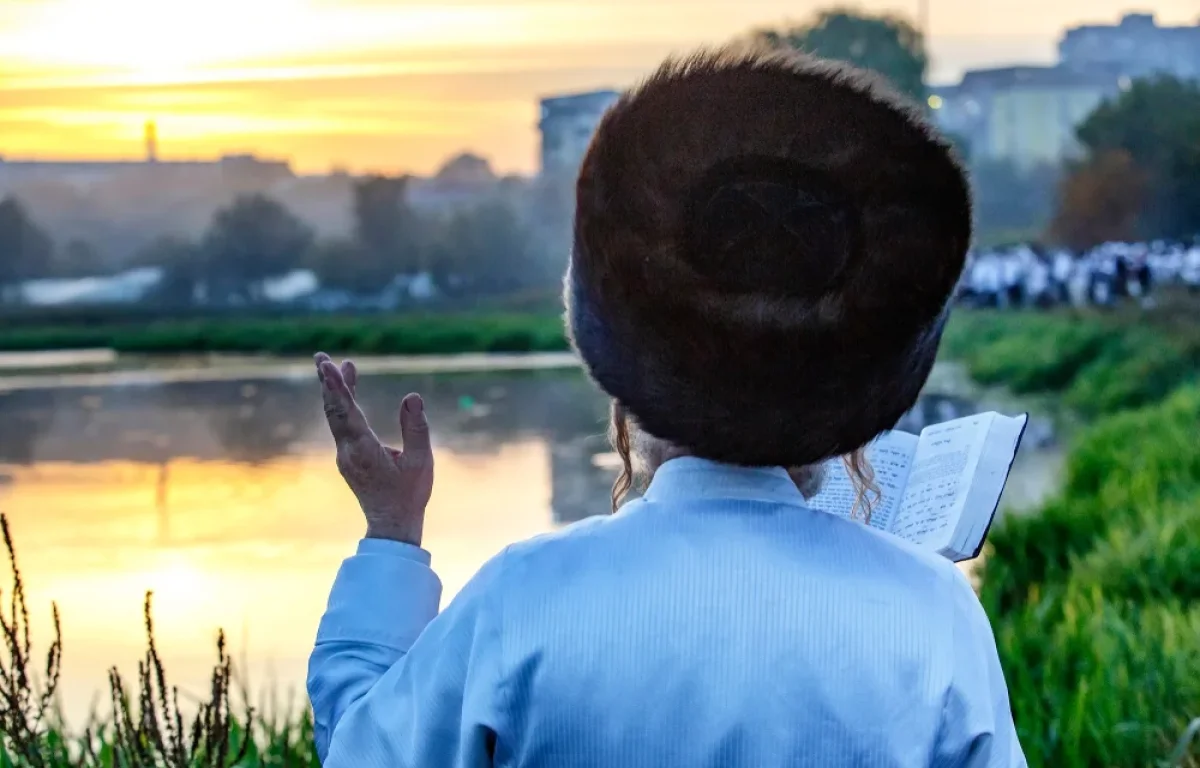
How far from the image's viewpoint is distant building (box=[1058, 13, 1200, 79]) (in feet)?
133

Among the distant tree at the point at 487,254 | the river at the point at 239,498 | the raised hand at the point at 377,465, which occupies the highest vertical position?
the raised hand at the point at 377,465

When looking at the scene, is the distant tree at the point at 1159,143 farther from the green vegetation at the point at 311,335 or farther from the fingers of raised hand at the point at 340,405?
the fingers of raised hand at the point at 340,405

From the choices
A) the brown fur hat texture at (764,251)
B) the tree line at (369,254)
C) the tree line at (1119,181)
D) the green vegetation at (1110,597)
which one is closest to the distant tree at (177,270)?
the tree line at (369,254)

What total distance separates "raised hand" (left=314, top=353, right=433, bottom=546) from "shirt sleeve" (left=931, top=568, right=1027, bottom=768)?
57cm

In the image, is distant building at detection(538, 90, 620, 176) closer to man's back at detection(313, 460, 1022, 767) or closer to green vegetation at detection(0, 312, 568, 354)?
green vegetation at detection(0, 312, 568, 354)

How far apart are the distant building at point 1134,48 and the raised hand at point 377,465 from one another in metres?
37.4

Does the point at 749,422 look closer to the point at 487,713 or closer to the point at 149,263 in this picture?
the point at 487,713

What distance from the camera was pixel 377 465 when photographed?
70.0 inches

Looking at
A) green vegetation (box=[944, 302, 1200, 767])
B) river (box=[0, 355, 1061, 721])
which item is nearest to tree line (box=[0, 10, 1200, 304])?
river (box=[0, 355, 1061, 721])

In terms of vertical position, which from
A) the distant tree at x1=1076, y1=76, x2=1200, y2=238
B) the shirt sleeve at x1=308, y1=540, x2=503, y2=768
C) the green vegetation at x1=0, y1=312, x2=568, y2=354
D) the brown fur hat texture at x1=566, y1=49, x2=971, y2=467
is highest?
the brown fur hat texture at x1=566, y1=49, x2=971, y2=467

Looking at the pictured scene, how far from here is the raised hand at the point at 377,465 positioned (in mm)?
1771

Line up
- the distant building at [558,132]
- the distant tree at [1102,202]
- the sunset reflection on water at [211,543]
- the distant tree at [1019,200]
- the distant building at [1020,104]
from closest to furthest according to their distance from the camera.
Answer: the sunset reflection on water at [211,543] < the distant building at [558,132] < the distant tree at [1102,202] < the distant tree at [1019,200] < the distant building at [1020,104]

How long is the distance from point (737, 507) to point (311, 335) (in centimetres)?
2679

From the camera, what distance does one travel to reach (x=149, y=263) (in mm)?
27594
